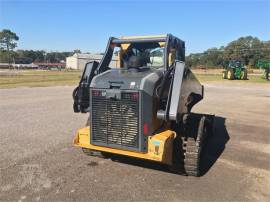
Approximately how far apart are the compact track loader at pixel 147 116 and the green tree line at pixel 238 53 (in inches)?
3641

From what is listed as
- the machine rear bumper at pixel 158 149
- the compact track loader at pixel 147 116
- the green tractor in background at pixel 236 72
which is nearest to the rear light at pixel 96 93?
the compact track loader at pixel 147 116

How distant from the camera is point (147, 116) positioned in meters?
5.09

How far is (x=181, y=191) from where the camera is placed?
15.6 ft

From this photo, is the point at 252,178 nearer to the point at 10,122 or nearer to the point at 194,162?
the point at 194,162

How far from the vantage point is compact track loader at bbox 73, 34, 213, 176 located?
5.06 meters

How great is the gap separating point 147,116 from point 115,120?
559 millimetres

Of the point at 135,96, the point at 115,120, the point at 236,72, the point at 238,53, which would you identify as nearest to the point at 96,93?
the point at 115,120

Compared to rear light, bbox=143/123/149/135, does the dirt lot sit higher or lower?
lower

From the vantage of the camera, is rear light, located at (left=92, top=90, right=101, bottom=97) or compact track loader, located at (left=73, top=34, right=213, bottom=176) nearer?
compact track loader, located at (left=73, top=34, right=213, bottom=176)

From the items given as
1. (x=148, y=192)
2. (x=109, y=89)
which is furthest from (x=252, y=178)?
(x=109, y=89)

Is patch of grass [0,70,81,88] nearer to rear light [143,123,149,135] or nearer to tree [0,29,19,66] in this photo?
rear light [143,123,149,135]

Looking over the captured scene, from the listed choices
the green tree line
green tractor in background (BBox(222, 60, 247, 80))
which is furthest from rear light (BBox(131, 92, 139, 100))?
the green tree line

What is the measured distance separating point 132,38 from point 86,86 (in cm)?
142

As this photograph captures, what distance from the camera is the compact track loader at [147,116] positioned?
16.6ft
